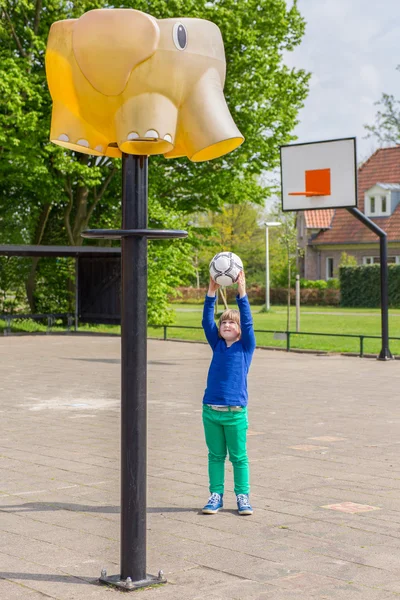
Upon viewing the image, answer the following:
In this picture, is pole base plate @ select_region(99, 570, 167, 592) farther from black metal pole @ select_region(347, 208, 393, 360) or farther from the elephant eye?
black metal pole @ select_region(347, 208, 393, 360)

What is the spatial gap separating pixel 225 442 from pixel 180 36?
307cm

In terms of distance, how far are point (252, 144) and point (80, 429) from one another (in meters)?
24.9

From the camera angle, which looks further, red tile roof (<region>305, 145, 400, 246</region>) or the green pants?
red tile roof (<region>305, 145, 400, 246</region>)

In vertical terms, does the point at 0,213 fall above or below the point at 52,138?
above

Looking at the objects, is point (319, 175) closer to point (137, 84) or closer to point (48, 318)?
point (48, 318)

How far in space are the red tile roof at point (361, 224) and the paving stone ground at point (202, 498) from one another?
46.8 meters

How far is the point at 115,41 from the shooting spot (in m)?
4.96

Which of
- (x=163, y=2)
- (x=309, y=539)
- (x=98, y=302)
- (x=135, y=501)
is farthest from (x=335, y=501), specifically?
(x=163, y=2)

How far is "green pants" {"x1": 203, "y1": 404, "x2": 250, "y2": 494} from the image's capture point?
6.74 metres

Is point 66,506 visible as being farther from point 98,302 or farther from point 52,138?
point 98,302

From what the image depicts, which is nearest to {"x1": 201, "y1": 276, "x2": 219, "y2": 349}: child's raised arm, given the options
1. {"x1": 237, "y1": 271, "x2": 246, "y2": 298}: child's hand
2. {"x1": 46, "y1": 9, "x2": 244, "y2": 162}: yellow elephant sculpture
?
{"x1": 237, "y1": 271, "x2": 246, "y2": 298}: child's hand

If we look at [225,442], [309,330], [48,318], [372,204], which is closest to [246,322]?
[225,442]

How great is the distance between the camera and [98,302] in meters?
31.6

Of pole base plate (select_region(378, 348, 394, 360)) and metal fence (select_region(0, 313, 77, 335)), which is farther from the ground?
metal fence (select_region(0, 313, 77, 335))
